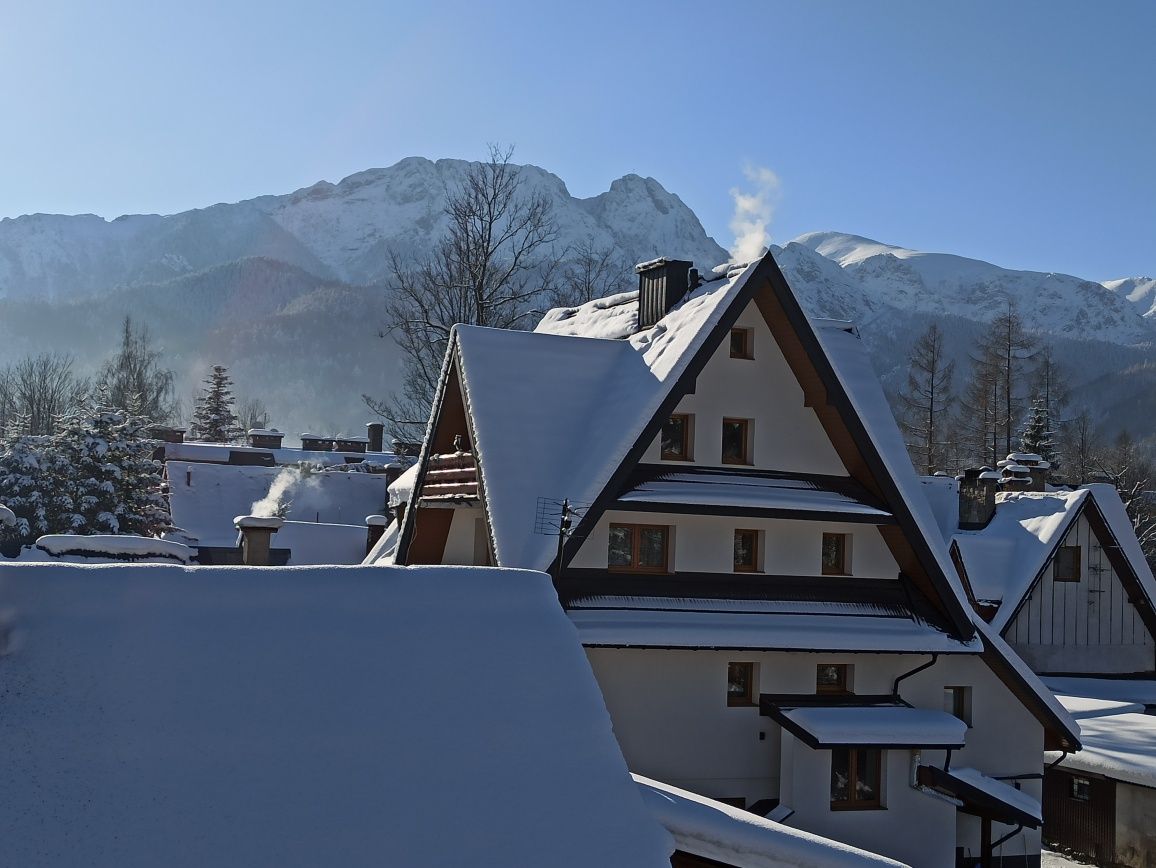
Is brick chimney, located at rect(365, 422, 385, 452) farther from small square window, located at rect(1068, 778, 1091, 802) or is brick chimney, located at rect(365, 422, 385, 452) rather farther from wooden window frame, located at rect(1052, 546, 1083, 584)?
small square window, located at rect(1068, 778, 1091, 802)

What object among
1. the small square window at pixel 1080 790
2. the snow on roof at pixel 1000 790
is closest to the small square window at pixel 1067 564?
the small square window at pixel 1080 790

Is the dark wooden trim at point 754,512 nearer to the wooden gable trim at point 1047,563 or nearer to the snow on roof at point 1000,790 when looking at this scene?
the snow on roof at point 1000,790

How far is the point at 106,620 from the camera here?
7254mm

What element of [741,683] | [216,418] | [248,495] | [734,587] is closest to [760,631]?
[734,587]

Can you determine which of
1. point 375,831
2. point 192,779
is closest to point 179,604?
point 192,779

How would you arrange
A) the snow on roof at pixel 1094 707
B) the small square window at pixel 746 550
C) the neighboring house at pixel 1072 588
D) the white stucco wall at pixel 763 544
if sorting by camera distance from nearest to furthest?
the white stucco wall at pixel 763 544 < the small square window at pixel 746 550 < the snow on roof at pixel 1094 707 < the neighboring house at pixel 1072 588

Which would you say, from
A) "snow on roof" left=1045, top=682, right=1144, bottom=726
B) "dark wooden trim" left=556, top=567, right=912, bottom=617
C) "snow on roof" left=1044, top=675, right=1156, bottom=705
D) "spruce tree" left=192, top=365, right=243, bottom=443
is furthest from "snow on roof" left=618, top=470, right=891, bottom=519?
"spruce tree" left=192, top=365, right=243, bottom=443


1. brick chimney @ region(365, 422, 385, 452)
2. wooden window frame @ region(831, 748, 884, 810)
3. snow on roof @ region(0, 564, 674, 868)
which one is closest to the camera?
snow on roof @ region(0, 564, 674, 868)

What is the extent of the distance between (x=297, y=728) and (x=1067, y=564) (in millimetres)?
27884

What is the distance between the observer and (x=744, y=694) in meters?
18.6

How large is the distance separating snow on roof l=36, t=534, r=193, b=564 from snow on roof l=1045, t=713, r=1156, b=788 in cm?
1916

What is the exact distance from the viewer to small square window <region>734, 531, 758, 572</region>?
19219 millimetres

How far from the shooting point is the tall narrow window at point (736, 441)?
19.4 metres

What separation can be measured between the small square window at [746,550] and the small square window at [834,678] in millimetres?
2180
